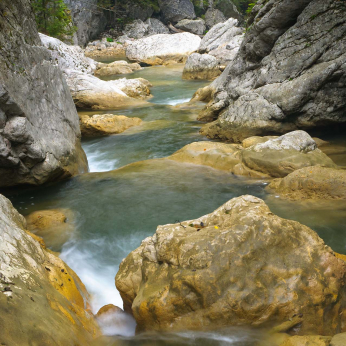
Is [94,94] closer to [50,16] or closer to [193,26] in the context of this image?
[50,16]

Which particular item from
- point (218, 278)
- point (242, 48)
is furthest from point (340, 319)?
point (242, 48)

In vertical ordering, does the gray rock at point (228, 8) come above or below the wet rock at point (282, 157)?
above

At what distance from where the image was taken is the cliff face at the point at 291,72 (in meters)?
8.33

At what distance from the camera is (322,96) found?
8406mm

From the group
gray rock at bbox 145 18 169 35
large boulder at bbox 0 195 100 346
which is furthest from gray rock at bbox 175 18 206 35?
large boulder at bbox 0 195 100 346

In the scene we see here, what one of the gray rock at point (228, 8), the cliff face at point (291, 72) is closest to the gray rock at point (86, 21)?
the gray rock at point (228, 8)

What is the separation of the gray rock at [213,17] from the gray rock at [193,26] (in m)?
3.34

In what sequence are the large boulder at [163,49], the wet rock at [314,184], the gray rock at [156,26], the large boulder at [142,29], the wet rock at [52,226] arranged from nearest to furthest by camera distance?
the wet rock at [52,226], the wet rock at [314,184], the large boulder at [163,49], the large boulder at [142,29], the gray rock at [156,26]

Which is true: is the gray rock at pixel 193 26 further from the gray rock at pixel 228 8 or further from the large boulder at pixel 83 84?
the large boulder at pixel 83 84

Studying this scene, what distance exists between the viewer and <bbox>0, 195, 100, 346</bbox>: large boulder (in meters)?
2.12

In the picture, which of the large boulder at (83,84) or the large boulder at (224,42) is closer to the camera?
the large boulder at (83,84)

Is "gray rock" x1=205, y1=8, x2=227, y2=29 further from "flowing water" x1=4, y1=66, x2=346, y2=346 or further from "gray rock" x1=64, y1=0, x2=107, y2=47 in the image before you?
"flowing water" x1=4, y1=66, x2=346, y2=346

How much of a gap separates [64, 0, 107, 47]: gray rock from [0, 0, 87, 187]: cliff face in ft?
99.0

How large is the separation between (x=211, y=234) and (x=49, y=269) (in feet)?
5.34
